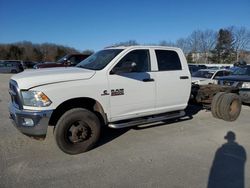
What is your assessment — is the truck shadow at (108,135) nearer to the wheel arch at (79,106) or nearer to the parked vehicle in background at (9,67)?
the wheel arch at (79,106)

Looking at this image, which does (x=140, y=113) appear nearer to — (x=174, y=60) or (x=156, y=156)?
(x=156, y=156)

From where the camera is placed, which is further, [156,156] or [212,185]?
[156,156]

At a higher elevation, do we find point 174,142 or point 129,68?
point 129,68

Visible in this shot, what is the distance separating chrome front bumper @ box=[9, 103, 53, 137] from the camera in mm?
4230

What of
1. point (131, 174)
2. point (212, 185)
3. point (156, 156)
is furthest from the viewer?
point (156, 156)

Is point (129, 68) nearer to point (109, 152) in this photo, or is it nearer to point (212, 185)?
point (109, 152)

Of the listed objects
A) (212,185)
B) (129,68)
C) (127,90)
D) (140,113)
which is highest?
(129,68)

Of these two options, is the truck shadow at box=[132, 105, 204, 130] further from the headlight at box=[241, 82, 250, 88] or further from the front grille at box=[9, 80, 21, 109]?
the front grille at box=[9, 80, 21, 109]

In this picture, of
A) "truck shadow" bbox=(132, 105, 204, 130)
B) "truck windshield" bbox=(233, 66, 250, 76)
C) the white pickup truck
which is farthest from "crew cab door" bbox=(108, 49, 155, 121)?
"truck windshield" bbox=(233, 66, 250, 76)

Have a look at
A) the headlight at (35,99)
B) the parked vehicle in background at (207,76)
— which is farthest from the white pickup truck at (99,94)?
the parked vehicle in background at (207,76)

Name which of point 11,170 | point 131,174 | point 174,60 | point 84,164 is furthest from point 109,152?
point 174,60

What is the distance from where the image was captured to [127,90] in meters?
5.14

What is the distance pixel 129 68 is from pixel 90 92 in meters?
0.99

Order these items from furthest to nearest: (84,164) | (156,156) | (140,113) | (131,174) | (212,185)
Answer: (140,113), (156,156), (84,164), (131,174), (212,185)
